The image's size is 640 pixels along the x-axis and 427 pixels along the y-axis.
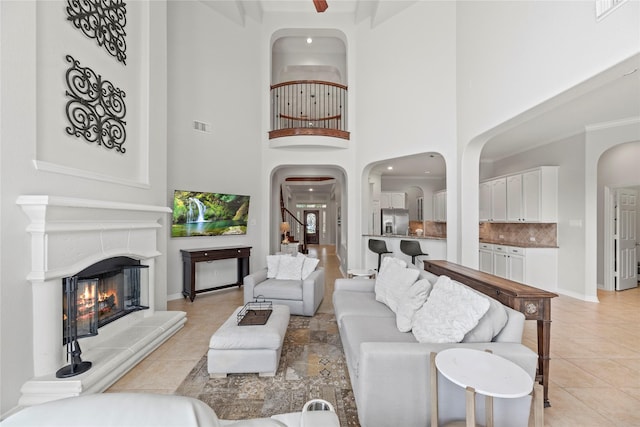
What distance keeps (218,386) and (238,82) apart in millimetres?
5476

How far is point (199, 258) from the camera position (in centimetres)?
473

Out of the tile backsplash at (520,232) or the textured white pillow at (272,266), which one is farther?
the tile backsplash at (520,232)

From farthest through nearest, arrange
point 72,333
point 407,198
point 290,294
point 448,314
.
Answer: point 407,198
point 290,294
point 72,333
point 448,314

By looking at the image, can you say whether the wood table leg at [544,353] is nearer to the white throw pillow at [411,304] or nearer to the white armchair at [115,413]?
the white throw pillow at [411,304]

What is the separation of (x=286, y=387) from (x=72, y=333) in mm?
1794

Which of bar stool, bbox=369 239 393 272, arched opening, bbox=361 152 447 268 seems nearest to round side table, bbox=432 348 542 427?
bar stool, bbox=369 239 393 272

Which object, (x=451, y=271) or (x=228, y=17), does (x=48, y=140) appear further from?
(x=228, y=17)

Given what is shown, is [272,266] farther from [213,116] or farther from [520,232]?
[520,232]

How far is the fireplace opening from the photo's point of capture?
2.30 metres

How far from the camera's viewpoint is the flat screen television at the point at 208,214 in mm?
4840

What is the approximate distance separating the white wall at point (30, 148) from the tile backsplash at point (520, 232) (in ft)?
22.9

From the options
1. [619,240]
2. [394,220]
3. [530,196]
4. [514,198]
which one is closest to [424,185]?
[394,220]

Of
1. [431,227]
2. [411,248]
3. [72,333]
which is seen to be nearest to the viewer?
[72,333]

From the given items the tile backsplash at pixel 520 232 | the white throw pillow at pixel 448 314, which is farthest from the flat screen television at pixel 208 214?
the tile backsplash at pixel 520 232
